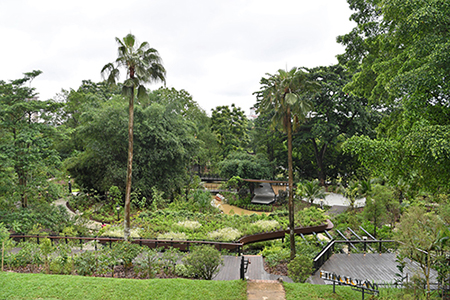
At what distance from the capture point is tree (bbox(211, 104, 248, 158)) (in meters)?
35.9

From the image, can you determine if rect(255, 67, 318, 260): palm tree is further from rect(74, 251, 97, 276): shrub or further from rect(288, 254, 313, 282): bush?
rect(74, 251, 97, 276): shrub

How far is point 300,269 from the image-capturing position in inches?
342

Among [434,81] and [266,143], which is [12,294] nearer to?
[434,81]

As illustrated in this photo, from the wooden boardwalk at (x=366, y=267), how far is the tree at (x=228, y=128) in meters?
25.2

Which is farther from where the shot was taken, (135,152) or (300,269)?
(135,152)

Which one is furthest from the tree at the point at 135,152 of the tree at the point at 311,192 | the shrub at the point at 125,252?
the tree at the point at 311,192

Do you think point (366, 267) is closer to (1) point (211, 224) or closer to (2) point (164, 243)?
(1) point (211, 224)

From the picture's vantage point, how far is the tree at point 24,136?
A: 40.2 feet

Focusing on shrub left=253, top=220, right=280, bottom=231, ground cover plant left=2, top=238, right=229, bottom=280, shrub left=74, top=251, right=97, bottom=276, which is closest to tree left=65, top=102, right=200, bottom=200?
shrub left=253, top=220, right=280, bottom=231

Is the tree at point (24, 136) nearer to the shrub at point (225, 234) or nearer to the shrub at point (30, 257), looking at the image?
the shrub at point (30, 257)

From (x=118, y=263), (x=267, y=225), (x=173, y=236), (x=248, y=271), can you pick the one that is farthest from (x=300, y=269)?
(x=173, y=236)

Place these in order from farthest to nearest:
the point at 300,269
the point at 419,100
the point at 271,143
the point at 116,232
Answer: the point at 271,143 < the point at 116,232 < the point at 300,269 < the point at 419,100

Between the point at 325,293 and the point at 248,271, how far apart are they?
3356 mm

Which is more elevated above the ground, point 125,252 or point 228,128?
point 228,128
